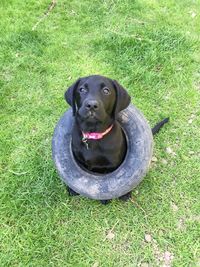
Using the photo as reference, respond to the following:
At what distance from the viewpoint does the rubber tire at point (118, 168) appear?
301 centimetres

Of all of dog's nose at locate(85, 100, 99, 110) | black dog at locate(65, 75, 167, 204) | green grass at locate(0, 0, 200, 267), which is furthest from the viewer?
green grass at locate(0, 0, 200, 267)

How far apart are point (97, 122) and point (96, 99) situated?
0.20 meters

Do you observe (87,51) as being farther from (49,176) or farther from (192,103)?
(49,176)

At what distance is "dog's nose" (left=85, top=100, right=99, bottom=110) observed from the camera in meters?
2.60

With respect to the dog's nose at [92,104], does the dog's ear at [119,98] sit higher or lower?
lower

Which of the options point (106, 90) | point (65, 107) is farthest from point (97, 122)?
point (65, 107)

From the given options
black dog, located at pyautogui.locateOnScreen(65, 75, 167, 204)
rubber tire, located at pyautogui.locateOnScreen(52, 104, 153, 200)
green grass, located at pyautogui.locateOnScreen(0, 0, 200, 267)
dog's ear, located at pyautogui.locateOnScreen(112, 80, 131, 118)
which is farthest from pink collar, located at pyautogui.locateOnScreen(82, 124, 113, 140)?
green grass, located at pyautogui.locateOnScreen(0, 0, 200, 267)

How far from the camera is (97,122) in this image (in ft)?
9.16

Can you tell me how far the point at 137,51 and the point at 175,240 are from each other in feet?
7.67

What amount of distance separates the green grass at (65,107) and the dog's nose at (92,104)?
1.08m

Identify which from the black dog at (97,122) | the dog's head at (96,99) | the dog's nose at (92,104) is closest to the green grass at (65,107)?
the black dog at (97,122)

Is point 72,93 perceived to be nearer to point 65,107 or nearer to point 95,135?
point 95,135

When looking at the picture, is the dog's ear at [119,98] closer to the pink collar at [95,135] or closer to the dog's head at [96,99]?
the dog's head at [96,99]

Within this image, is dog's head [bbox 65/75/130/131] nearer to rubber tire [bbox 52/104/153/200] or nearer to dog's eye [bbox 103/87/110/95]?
dog's eye [bbox 103/87/110/95]
